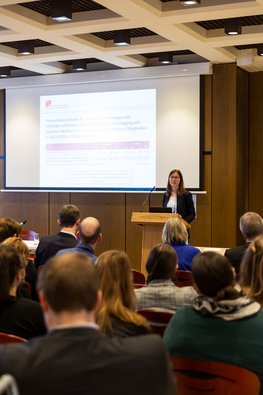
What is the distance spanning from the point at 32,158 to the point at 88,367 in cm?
849

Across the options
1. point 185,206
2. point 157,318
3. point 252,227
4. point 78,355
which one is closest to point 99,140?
point 185,206

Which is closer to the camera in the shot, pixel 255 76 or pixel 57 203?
pixel 255 76

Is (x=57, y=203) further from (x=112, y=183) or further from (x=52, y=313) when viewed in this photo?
(x=52, y=313)

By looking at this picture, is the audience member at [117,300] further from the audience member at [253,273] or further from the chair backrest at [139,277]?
the chair backrest at [139,277]

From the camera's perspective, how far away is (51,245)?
16.2 feet

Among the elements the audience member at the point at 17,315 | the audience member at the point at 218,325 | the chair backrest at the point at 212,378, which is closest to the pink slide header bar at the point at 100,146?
the audience member at the point at 17,315

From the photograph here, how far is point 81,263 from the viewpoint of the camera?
63.4 inches

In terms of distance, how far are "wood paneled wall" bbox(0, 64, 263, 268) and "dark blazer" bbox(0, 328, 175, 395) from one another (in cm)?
711

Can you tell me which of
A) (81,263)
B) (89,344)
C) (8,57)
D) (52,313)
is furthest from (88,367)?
(8,57)

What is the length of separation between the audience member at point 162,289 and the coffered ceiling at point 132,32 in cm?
313

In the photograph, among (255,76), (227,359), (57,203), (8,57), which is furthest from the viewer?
(57,203)

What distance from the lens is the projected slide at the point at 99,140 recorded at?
8906 millimetres

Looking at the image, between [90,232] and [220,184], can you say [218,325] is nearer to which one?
[90,232]

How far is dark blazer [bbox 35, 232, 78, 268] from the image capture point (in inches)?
194
